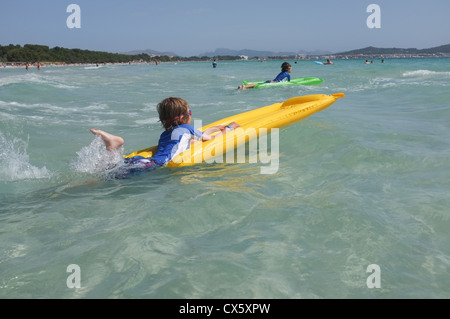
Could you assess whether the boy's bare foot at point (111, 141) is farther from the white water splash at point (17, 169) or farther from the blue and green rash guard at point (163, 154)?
the white water splash at point (17, 169)

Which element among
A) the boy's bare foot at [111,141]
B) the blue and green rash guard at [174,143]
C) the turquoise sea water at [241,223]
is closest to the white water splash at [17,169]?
the turquoise sea water at [241,223]

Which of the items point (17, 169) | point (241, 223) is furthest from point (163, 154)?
point (17, 169)

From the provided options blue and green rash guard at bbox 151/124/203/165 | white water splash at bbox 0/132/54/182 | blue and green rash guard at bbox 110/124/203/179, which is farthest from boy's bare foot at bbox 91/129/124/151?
white water splash at bbox 0/132/54/182

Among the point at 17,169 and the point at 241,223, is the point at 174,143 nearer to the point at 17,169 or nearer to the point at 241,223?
the point at 241,223

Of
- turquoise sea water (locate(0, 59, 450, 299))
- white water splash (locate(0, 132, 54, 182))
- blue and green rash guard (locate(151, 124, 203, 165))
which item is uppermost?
blue and green rash guard (locate(151, 124, 203, 165))

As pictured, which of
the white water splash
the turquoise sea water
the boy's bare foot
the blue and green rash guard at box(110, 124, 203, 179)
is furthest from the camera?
the white water splash

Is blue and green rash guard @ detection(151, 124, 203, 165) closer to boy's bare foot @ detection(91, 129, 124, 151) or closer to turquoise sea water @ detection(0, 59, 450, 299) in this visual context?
→ turquoise sea water @ detection(0, 59, 450, 299)

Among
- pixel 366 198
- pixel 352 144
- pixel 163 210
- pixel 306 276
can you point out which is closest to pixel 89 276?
pixel 163 210

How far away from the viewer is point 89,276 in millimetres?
2211

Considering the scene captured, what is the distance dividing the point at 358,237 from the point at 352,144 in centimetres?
269

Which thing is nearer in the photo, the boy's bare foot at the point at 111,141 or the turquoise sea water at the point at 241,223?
the turquoise sea water at the point at 241,223

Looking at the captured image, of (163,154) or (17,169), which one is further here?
(17,169)
